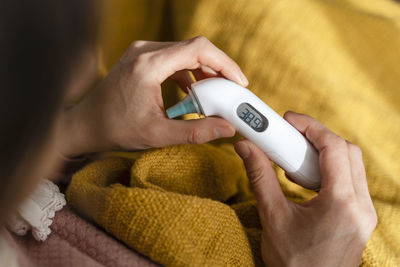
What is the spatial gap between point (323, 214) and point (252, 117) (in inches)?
6.5

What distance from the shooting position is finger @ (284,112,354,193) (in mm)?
521

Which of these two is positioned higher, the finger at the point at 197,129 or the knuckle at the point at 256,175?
the finger at the point at 197,129

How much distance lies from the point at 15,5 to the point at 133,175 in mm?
394

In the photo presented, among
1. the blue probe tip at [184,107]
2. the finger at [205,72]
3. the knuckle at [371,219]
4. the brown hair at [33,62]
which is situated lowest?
the knuckle at [371,219]

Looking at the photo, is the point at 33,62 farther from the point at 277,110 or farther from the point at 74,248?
the point at 277,110

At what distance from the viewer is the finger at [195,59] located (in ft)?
2.03

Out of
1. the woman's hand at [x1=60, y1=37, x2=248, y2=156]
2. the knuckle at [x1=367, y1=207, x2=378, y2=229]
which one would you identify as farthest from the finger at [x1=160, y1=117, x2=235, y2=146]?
the knuckle at [x1=367, y1=207, x2=378, y2=229]

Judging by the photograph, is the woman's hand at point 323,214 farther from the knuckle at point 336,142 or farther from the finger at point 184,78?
the finger at point 184,78

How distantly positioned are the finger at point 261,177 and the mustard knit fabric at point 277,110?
0.05m

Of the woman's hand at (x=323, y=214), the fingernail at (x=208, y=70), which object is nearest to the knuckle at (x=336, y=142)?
the woman's hand at (x=323, y=214)

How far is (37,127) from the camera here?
0.21 m

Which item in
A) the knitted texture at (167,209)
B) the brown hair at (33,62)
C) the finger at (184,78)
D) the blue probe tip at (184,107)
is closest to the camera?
the brown hair at (33,62)

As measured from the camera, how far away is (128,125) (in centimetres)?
61

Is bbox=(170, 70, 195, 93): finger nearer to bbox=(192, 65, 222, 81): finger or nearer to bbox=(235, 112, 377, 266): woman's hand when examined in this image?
bbox=(192, 65, 222, 81): finger
